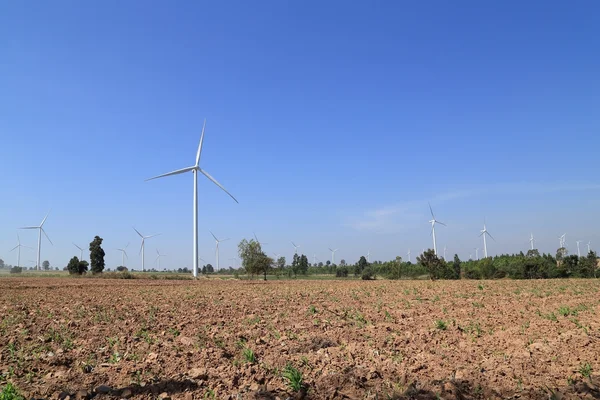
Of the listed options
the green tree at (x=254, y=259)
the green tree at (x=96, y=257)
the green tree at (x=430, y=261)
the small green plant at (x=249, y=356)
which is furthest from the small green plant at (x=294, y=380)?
the green tree at (x=96, y=257)

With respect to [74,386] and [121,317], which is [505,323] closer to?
[74,386]

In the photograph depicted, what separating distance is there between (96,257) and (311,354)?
85.2m

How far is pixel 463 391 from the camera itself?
7.32 m

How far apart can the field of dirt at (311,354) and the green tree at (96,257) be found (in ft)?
242

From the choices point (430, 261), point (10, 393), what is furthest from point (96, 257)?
point (10, 393)

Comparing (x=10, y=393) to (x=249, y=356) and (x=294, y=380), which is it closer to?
(x=249, y=356)

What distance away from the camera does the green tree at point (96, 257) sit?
84.1m

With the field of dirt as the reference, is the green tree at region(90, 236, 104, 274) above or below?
above

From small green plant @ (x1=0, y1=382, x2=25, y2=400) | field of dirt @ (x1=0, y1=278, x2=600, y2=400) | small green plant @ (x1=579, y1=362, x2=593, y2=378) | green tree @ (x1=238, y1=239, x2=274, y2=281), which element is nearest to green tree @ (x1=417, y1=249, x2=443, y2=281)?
green tree @ (x1=238, y1=239, x2=274, y2=281)

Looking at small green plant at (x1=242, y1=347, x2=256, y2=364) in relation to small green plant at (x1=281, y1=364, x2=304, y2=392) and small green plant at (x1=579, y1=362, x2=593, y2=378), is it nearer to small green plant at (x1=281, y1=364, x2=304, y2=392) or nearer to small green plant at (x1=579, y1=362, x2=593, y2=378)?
small green plant at (x1=281, y1=364, x2=304, y2=392)

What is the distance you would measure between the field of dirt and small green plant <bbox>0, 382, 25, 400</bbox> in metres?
0.26

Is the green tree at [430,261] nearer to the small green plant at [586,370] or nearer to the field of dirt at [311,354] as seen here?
the field of dirt at [311,354]

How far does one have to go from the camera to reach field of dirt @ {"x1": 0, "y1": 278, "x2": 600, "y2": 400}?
7.79 m

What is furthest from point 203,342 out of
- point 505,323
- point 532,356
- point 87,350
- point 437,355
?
point 505,323
